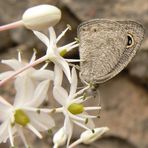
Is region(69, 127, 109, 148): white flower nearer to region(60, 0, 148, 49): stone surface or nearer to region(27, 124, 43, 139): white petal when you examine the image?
region(27, 124, 43, 139): white petal

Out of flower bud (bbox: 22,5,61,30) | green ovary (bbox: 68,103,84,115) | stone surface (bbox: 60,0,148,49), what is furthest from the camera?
stone surface (bbox: 60,0,148,49)

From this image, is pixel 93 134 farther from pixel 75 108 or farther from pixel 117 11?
pixel 117 11

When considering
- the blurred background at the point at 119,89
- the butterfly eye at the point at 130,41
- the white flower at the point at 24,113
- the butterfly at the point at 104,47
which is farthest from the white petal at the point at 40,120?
the blurred background at the point at 119,89

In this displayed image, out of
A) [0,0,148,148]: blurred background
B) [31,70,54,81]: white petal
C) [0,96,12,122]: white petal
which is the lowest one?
[0,0,148,148]: blurred background

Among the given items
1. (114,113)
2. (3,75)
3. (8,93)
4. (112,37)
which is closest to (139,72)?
(114,113)

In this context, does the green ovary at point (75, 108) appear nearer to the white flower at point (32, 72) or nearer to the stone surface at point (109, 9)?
the white flower at point (32, 72)

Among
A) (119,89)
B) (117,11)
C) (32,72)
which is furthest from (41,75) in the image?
(119,89)

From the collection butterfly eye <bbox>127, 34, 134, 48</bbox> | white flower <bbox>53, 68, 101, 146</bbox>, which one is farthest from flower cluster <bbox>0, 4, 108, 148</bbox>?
butterfly eye <bbox>127, 34, 134, 48</bbox>

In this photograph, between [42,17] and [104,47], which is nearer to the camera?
[42,17]
